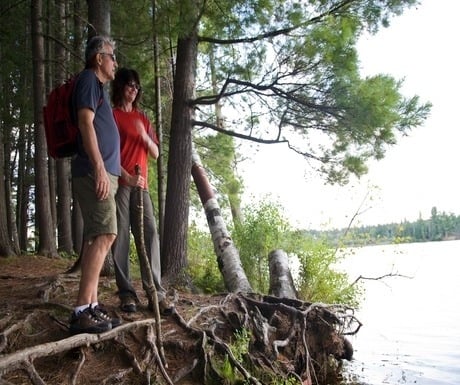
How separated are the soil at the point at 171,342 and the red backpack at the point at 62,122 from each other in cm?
125

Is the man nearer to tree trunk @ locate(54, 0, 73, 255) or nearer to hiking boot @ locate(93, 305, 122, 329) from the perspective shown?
hiking boot @ locate(93, 305, 122, 329)

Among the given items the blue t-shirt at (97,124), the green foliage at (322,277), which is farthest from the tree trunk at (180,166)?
the blue t-shirt at (97,124)

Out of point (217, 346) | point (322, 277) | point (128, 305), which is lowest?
point (217, 346)

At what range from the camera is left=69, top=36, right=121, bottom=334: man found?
287 cm

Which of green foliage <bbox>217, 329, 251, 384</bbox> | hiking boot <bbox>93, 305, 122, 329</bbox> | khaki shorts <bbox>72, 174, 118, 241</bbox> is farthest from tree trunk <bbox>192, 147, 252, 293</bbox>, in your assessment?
khaki shorts <bbox>72, 174, 118, 241</bbox>

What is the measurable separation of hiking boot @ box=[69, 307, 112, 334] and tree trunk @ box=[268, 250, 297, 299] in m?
3.37

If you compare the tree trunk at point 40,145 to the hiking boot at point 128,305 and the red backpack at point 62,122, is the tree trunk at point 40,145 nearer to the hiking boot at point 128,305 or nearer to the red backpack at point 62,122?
the red backpack at point 62,122

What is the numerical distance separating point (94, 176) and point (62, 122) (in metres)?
0.44

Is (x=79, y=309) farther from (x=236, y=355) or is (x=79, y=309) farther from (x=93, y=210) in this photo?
(x=236, y=355)

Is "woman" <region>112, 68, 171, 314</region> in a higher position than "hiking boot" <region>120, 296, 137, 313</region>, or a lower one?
higher

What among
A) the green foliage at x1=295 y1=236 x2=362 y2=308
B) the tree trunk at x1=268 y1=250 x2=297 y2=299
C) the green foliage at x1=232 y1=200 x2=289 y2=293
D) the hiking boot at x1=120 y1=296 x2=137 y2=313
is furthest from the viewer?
the green foliage at x1=232 y1=200 x2=289 y2=293

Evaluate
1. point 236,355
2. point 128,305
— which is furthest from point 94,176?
point 236,355

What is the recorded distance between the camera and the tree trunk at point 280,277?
6031 millimetres

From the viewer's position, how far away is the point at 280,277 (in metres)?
Answer: 6.27
